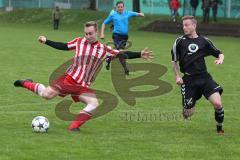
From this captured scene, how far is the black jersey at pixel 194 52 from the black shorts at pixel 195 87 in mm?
102

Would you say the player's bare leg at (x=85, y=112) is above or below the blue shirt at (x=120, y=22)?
above

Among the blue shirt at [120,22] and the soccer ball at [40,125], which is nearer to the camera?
the soccer ball at [40,125]

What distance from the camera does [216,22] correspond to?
160 ft

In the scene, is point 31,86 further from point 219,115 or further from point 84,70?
point 219,115

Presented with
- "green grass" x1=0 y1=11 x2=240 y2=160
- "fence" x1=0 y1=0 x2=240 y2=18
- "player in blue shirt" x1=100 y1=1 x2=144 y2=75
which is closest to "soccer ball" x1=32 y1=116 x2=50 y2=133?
"green grass" x1=0 y1=11 x2=240 y2=160

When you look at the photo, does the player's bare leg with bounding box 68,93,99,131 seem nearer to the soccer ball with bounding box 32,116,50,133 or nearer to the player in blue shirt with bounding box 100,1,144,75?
the soccer ball with bounding box 32,116,50,133

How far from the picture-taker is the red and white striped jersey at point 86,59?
11133 mm

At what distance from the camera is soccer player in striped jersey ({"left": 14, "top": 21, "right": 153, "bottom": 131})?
36.2 feet

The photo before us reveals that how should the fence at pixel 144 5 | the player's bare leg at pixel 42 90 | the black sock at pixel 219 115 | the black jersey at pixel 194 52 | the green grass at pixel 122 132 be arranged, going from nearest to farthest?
the green grass at pixel 122 132 < the black sock at pixel 219 115 < the black jersey at pixel 194 52 < the player's bare leg at pixel 42 90 < the fence at pixel 144 5

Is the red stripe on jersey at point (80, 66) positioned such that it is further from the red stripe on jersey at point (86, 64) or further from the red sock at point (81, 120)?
the red sock at point (81, 120)

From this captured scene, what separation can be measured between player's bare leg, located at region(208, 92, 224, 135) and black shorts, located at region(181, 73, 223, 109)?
13 centimetres

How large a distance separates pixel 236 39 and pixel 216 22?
6.34 metres

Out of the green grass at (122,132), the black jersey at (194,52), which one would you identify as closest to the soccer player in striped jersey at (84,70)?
the green grass at (122,132)

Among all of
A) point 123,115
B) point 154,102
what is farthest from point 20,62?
point 123,115
